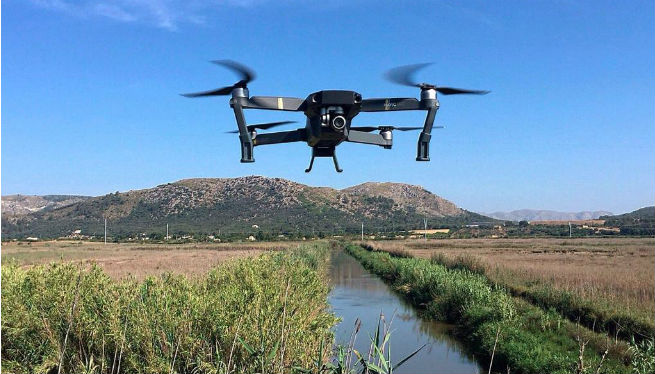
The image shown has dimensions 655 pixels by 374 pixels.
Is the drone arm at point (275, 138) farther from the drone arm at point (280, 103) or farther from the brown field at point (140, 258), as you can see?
the brown field at point (140, 258)

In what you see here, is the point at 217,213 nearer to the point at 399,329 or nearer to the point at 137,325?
the point at 399,329

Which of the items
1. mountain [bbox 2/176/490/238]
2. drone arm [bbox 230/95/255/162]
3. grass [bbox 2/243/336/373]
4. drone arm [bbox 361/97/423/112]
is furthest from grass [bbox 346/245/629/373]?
mountain [bbox 2/176/490/238]

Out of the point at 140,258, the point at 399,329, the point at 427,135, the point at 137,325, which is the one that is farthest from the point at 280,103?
the point at 140,258

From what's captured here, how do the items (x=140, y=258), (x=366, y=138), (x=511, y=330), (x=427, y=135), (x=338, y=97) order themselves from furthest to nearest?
1. (x=140, y=258)
2. (x=511, y=330)
3. (x=366, y=138)
4. (x=427, y=135)
5. (x=338, y=97)

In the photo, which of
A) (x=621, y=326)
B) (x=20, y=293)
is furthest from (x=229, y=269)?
(x=621, y=326)

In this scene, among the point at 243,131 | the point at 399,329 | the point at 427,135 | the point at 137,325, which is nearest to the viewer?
the point at 243,131

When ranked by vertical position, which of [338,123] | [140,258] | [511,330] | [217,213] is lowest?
[511,330]

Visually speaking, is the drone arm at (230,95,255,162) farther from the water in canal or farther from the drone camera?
the water in canal
